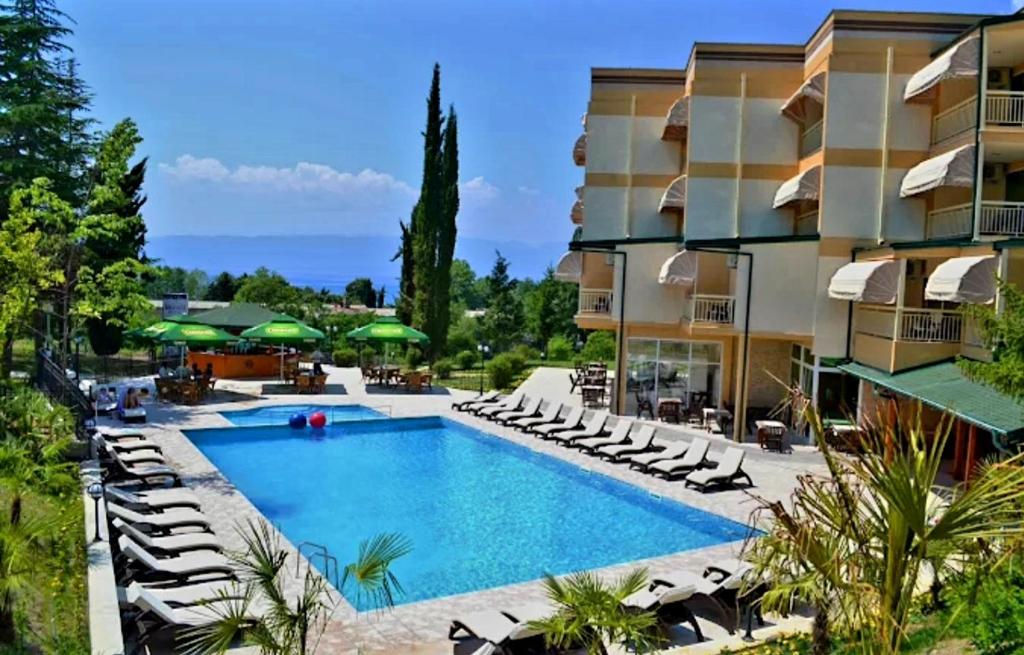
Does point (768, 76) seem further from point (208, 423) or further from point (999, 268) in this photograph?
point (208, 423)

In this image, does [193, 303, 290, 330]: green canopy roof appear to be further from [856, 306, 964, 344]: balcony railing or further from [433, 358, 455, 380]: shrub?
[856, 306, 964, 344]: balcony railing

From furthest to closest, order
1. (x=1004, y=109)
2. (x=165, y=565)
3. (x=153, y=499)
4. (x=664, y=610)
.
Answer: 1. (x=1004, y=109)
2. (x=153, y=499)
3. (x=165, y=565)
4. (x=664, y=610)

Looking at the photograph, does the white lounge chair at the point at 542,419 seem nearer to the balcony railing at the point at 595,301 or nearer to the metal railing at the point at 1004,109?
the balcony railing at the point at 595,301

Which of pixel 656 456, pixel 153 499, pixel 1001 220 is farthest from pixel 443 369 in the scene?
pixel 153 499

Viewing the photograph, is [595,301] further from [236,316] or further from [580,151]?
[236,316]

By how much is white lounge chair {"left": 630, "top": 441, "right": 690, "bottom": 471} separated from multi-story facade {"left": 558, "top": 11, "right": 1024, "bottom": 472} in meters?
3.74

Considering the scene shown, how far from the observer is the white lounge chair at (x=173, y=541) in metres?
12.0

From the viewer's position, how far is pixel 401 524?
16.8m

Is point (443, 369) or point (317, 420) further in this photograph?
point (443, 369)

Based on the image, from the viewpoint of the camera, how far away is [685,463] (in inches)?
787

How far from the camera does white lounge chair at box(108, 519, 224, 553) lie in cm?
1200

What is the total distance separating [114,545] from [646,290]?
19.2 meters

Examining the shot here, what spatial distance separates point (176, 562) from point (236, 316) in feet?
85.3

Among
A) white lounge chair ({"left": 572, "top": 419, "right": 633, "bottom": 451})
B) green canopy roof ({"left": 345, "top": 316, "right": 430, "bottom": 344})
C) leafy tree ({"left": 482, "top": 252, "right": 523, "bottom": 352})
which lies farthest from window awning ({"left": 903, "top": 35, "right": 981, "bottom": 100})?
leafy tree ({"left": 482, "top": 252, "right": 523, "bottom": 352})
